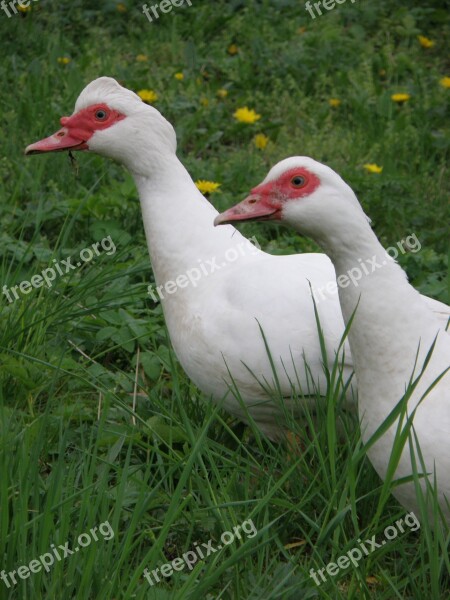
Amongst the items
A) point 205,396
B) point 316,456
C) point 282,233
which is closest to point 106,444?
point 205,396

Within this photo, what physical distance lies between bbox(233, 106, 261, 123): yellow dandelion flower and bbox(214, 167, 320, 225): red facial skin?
2950 millimetres

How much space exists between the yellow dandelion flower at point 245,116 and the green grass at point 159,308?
10cm

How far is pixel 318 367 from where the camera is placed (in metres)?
3.21

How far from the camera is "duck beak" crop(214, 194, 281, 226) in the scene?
2846mm

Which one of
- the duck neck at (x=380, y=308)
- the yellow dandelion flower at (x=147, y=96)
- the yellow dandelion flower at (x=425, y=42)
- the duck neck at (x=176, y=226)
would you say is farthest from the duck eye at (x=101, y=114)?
the yellow dandelion flower at (x=425, y=42)

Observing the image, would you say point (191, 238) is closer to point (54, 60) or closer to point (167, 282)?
point (167, 282)

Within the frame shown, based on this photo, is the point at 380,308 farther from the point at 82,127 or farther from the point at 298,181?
the point at 82,127

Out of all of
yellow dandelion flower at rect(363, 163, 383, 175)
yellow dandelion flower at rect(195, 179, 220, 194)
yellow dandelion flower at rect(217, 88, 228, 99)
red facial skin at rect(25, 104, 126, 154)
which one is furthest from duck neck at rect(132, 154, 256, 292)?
yellow dandelion flower at rect(217, 88, 228, 99)

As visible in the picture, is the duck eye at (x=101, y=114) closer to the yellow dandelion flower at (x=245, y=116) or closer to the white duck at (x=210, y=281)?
the white duck at (x=210, y=281)

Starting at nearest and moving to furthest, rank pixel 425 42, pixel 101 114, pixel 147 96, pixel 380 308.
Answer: pixel 380 308, pixel 101 114, pixel 147 96, pixel 425 42

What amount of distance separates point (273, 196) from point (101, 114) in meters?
0.97

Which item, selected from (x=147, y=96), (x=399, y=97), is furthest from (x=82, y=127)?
(x=399, y=97)

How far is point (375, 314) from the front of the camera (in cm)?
274

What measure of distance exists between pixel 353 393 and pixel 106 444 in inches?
31.8
